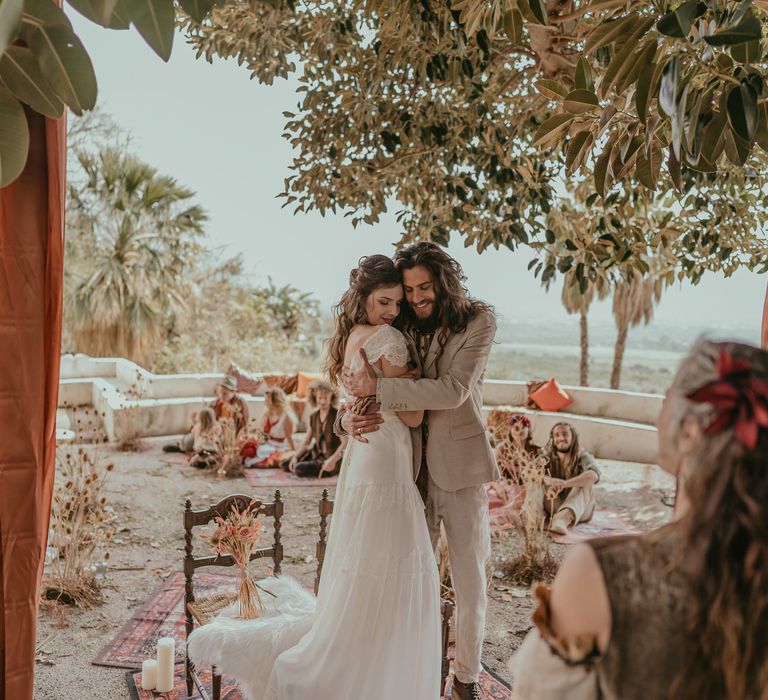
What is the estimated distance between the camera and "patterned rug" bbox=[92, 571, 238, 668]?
10.6ft

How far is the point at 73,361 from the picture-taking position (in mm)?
10234

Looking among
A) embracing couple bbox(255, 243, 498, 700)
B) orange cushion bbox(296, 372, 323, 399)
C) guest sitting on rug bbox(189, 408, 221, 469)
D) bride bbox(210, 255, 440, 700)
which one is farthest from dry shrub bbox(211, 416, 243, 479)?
bride bbox(210, 255, 440, 700)

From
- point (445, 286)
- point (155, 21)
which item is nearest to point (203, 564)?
point (445, 286)

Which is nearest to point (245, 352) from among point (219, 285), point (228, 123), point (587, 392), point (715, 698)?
point (219, 285)

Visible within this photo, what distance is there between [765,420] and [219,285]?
15.7 meters

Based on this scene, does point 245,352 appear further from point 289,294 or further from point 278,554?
point 278,554

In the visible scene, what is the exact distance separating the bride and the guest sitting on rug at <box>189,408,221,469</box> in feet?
15.4

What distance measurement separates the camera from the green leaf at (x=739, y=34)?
111 cm

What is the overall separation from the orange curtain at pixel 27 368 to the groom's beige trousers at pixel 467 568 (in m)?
1.38

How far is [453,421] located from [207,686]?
5.32 ft

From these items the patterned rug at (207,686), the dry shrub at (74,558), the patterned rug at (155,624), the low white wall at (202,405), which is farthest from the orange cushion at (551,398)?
the dry shrub at (74,558)

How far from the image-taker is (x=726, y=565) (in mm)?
846

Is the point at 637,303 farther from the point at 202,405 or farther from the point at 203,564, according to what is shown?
the point at 203,564

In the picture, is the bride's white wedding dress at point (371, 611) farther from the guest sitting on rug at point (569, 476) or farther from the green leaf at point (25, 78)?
the guest sitting on rug at point (569, 476)
